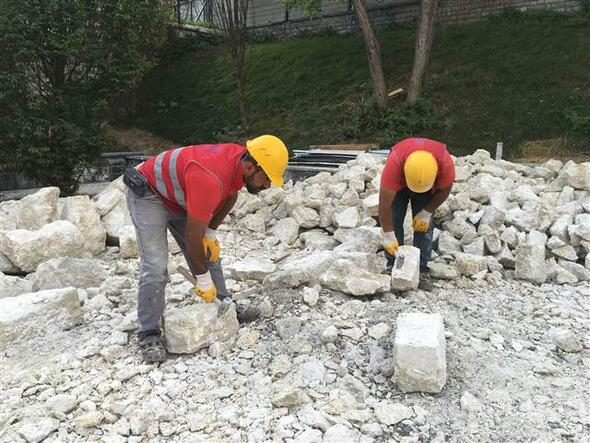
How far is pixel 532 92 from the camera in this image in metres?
10.0

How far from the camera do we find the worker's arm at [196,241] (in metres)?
2.71

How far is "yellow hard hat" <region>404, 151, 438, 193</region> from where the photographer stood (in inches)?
140

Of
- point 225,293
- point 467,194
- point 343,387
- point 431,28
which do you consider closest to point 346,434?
point 343,387

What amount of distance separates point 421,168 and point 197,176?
65.4 inches

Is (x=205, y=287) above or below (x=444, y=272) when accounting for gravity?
above

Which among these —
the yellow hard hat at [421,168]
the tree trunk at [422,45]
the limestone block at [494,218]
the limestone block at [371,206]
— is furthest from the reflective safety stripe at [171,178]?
the tree trunk at [422,45]

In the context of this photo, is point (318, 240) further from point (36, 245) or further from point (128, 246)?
point (36, 245)

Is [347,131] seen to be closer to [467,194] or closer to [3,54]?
[467,194]

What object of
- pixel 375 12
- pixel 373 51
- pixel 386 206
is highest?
pixel 375 12

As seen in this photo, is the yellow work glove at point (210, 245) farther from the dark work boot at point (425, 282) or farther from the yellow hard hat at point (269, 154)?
the dark work boot at point (425, 282)

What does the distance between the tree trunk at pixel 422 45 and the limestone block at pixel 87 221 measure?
24.1 ft

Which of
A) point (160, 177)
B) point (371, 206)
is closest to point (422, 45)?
point (371, 206)

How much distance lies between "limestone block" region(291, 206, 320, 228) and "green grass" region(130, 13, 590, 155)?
15.7 feet

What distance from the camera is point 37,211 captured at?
5.63 metres
